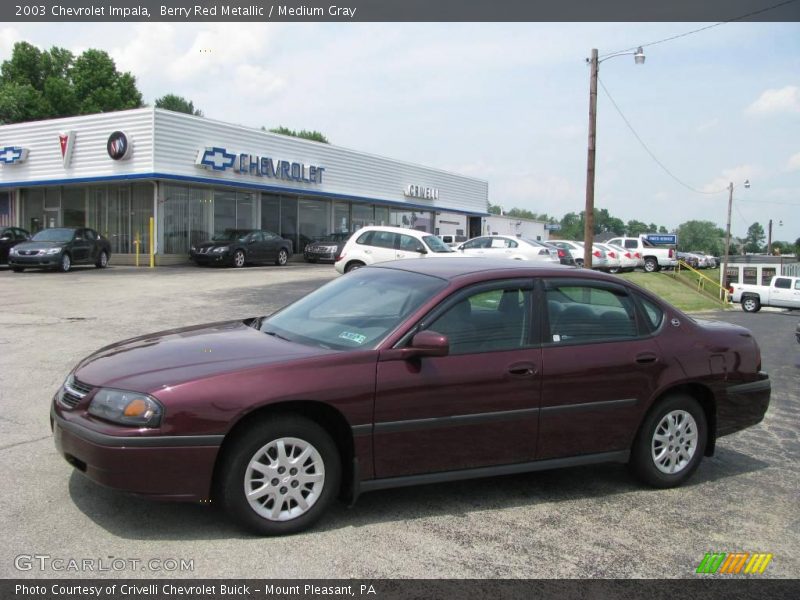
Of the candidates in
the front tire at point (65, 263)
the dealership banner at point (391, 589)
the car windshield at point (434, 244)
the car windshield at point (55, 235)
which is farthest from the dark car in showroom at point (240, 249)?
the dealership banner at point (391, 589)

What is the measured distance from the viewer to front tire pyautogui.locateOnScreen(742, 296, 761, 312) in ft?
110

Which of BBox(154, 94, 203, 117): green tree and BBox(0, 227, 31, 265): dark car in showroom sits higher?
BBox(154, 94, 203, 117): green tree

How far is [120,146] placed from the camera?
26.3 meters

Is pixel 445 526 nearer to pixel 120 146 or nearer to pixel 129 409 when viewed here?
pixel 129 409

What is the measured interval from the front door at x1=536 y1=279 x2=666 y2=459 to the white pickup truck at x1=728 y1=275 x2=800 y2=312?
105 ft

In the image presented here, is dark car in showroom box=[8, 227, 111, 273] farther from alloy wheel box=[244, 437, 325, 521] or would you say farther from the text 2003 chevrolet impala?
alloy wheel box=[244, 437, 325, 521]

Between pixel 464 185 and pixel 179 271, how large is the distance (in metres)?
27.6

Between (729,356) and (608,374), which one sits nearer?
(608,374)

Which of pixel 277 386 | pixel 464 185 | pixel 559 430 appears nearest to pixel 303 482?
pixel 277 386

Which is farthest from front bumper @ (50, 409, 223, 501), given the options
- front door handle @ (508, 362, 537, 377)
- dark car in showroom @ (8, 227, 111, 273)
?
dark car in showroom @ (8, 227, 111, 273)

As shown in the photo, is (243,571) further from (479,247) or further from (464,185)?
(464,185)

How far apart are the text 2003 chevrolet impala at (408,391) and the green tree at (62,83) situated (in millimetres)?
52376

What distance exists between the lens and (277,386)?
3.86 metres

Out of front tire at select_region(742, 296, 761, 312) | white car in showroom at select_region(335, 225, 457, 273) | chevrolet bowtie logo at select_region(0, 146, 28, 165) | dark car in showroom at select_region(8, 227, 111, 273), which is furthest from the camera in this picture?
front tire at select_region(742, 296, 761, 312)
